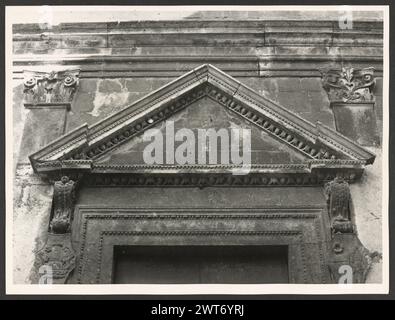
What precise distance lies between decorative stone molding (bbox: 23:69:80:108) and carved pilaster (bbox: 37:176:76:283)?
4.38 feet

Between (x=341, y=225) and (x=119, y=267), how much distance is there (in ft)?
8.45

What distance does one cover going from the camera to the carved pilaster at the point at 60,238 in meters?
7.77

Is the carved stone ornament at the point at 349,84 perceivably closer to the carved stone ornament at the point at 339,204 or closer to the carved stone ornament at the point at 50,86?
the carved stone ornament at the point at 339,204

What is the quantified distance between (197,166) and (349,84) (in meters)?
2.40

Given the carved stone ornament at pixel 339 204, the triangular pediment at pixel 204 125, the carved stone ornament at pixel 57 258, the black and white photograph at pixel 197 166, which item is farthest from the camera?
the triangular pediment at pixel 204 125

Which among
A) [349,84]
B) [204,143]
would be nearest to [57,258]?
[204,143]

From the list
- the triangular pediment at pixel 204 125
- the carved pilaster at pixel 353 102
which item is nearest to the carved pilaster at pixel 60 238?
the triangular pediment at pixel 204 125

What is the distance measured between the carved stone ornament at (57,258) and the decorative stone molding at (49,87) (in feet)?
6.35

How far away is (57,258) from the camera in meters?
7.82

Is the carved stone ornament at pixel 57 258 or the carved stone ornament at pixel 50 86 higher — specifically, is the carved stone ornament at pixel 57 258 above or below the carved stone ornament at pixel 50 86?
below

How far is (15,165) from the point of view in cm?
852

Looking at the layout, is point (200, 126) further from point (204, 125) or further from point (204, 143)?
point (204, 143)
